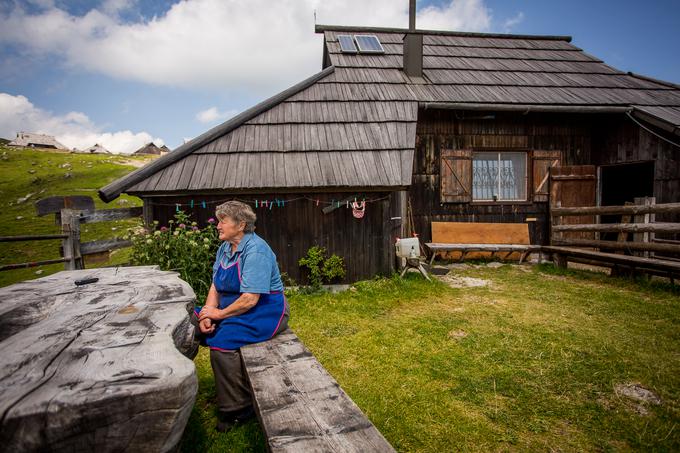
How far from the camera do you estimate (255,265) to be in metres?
2.59

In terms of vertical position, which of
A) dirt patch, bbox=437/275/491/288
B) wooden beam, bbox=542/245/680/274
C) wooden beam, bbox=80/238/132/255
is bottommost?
dirt patch, bbox=437/275/491/288

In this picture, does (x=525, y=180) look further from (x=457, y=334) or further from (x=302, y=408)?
(x=302, y=408)

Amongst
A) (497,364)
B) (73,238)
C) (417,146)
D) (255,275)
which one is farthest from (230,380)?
(417,146)

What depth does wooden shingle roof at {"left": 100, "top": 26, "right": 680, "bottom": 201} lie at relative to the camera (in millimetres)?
6254

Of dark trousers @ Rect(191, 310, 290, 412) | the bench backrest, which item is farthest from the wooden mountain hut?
dark trousers @ Rect(191, 310, 290, 412)

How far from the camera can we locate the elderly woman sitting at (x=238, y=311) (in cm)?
254

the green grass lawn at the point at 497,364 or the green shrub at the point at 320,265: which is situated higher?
the green shrub at the point at 320,265

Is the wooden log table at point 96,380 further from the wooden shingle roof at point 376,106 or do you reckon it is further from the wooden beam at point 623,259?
the wooden beam at point 623,259

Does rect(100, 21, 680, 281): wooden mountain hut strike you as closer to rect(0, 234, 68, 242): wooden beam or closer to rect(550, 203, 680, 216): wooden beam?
rect(0, 234, 68, 242): wooden beam

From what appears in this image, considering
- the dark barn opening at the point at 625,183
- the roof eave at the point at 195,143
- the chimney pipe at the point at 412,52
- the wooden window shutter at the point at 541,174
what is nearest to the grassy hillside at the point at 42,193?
the roof eave at the point at 195,143

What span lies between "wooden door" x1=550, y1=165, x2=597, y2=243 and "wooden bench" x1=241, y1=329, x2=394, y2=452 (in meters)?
9.03

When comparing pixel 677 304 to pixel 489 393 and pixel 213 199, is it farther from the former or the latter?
pixel 213 199

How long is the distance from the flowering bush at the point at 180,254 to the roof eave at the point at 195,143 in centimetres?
77

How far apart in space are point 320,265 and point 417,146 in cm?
430
